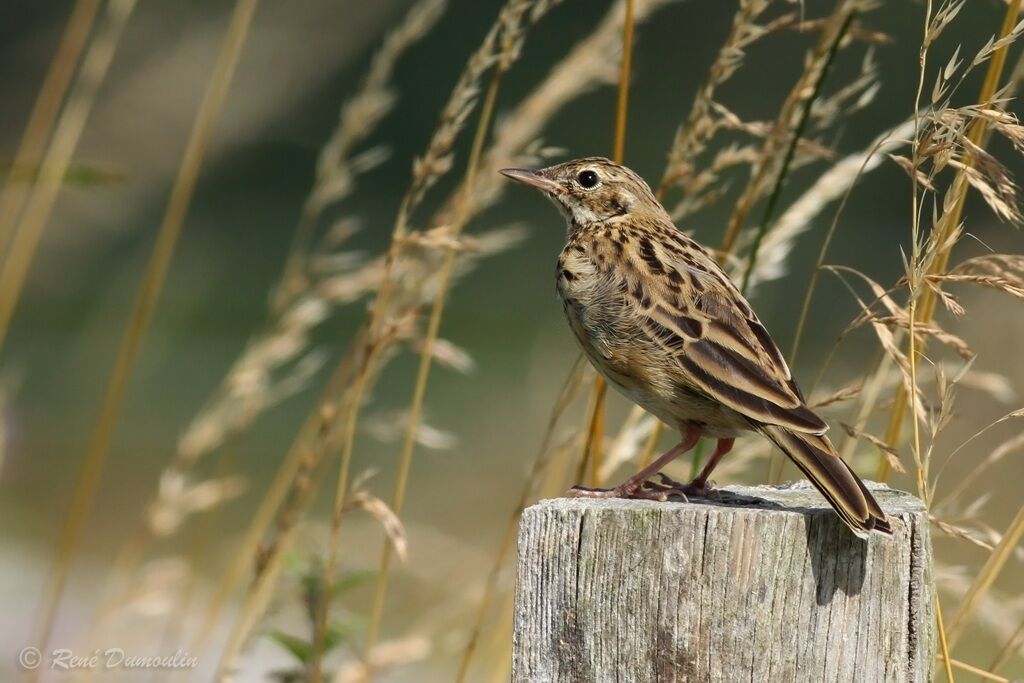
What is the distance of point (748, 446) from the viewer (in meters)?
3.73

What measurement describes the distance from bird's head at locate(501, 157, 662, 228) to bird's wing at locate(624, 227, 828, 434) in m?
0.45

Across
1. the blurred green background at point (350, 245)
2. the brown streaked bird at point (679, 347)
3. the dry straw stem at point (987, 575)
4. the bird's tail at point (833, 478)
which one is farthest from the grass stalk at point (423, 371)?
the blurred green background at point (350, 245)

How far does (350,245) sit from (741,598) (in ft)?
37.1

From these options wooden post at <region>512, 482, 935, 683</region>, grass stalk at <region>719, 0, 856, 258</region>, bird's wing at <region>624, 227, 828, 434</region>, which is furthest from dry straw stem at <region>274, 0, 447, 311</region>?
wooden post at <region>512, 482, 935, 683</region>

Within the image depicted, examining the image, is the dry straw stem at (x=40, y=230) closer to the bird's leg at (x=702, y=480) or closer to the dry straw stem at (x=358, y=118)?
the dry straw stem at (x=358, y=118)

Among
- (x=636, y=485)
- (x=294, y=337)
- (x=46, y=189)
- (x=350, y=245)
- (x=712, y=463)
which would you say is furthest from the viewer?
(x=350, y=245)

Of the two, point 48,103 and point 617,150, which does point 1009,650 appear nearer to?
point 617,150

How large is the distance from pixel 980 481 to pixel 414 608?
11.8ft

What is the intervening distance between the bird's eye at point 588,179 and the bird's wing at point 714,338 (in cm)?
52

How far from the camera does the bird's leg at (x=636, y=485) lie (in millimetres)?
2928

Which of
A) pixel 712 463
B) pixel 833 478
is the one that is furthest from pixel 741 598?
pixel 712 463

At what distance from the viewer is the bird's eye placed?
4.05 m

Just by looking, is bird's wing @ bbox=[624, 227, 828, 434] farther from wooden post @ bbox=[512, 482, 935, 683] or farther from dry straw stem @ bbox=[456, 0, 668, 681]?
wooden post @ bbox=[512, 482, 935, 683]

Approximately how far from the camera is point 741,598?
7.44 feet
